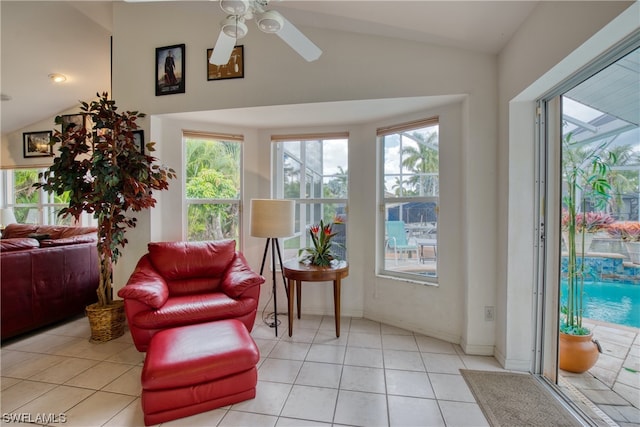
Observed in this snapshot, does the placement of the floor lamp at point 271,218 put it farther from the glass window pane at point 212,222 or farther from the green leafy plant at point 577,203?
the green leafy plant at point 577,203

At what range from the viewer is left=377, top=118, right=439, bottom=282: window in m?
2.74

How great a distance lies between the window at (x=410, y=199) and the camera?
2.74 metres

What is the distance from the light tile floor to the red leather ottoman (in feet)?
0.25

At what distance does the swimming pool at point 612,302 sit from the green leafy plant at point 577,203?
0.05m

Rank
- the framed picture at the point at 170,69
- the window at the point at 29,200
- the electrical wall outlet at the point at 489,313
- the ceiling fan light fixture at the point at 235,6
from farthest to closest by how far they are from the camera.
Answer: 1. the window at the point at 29,200
2. the framed picture at the point at 170,69
3. the electrical wall outlet at the point at 489,313
4. the ceiling fan light fixture at the point at 235,6

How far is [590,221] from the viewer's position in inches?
67.1

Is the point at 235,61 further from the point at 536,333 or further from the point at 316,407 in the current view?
the point at 536,333

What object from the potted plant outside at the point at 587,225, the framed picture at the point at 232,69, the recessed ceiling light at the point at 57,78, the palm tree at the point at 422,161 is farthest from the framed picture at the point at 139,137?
the potted plant outside at the point at 587,225

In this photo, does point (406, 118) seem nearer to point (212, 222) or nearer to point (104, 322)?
point (212, 222)

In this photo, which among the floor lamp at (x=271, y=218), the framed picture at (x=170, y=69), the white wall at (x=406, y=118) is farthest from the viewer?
the framed picture at (x=170, y=69)

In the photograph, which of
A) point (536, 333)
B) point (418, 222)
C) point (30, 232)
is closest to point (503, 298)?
point (536, 333)

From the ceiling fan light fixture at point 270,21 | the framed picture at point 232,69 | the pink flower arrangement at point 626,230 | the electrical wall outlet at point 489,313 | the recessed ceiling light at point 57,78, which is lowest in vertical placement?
the electrical wall outlet at point 489,313

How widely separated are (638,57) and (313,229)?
232 cm

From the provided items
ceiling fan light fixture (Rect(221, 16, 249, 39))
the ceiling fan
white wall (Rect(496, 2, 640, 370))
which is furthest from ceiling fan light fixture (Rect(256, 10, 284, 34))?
white wall (Rect(496, 2, 640, 370))
